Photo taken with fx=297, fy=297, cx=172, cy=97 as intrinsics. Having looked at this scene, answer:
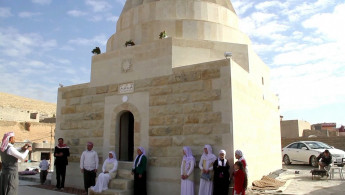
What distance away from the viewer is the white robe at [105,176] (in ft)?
25.3

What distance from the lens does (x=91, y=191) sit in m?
7.77

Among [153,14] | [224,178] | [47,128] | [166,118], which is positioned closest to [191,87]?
[166,118]

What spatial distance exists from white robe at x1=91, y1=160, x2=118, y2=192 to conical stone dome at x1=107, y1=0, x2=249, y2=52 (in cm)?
409

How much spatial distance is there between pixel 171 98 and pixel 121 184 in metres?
2.60

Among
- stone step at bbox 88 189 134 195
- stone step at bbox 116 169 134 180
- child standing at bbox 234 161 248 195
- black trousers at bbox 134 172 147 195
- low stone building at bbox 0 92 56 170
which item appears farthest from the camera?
low stone building at bbox 0 92 56 170

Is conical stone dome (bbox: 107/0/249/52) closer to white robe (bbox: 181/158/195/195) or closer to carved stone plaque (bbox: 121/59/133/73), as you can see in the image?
carved stone plaque (bbox: 121/59/133/73)

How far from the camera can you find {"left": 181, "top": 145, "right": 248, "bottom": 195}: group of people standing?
6484 mm

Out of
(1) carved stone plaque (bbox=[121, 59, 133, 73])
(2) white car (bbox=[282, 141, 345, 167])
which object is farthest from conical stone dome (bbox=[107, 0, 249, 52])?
(2) white car (bbox=[282, 141, 345, 167])

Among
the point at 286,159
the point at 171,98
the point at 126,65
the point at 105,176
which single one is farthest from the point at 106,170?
the point at 286,159

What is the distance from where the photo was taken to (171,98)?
8008mm

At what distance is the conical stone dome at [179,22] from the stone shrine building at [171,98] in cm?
3

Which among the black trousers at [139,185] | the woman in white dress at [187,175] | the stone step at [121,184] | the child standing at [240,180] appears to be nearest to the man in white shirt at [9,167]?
the stone step at [121,184]

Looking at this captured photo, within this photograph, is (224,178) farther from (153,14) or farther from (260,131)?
(153,14)

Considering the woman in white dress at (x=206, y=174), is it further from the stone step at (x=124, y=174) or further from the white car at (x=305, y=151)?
the white car at (x=305, y=151)
